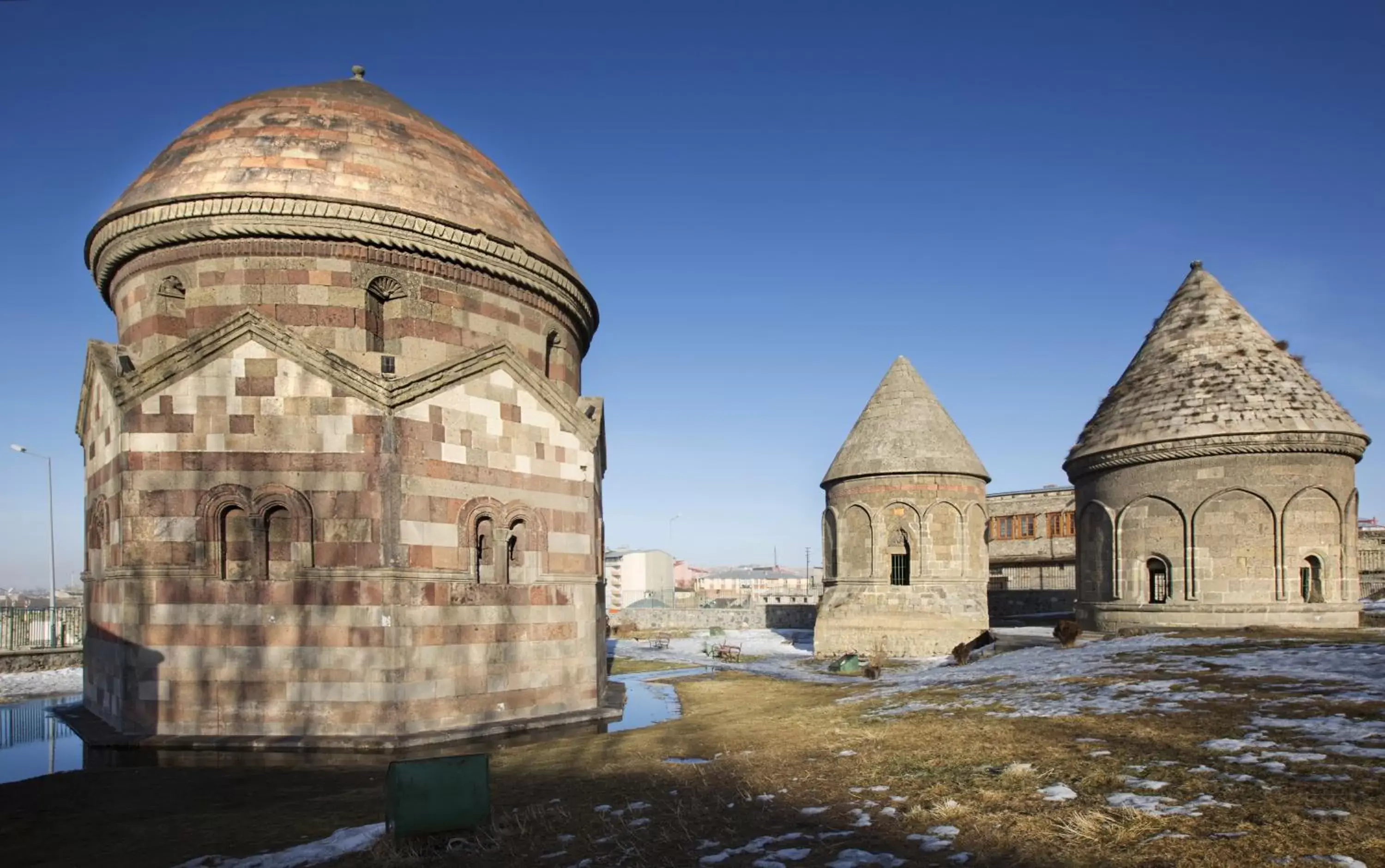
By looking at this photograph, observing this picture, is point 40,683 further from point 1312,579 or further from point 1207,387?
point 1312,579

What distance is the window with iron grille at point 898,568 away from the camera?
31500 millimetres

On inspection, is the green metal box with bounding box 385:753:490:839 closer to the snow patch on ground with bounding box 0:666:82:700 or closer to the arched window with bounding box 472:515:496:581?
the arched window with bounding box 472:515:496:581

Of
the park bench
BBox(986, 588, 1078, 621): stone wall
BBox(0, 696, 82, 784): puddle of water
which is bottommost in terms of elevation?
BBox(986, 588, 1078, 621): stone wall

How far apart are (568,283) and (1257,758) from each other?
13354 mm

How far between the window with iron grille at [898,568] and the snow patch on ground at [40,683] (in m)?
24.3

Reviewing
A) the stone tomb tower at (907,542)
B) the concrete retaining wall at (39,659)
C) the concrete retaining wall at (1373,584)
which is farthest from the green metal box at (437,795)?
the concrete retaining wall at (1373,584)

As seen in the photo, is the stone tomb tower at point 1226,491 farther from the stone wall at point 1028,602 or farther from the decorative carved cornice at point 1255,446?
the stone wall at point 1028,602

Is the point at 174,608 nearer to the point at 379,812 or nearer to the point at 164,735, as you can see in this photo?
the point at 164,735

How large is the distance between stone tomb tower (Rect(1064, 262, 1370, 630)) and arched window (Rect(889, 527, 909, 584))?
7.45 meters

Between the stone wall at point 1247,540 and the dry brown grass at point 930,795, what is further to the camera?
the stone wall at point 1247,540

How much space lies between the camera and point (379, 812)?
30.9ft

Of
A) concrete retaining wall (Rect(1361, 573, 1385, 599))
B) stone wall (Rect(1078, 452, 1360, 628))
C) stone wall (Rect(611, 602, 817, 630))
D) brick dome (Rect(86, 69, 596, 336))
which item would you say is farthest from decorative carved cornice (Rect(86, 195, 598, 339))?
concrete retaining wall (Rect(1361, 573, 1385, 599))

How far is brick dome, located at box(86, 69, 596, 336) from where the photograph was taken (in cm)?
1404

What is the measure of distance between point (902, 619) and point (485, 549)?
19817mm
